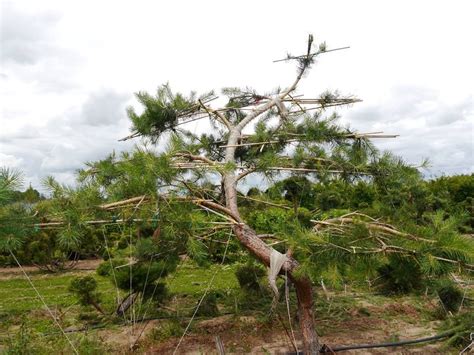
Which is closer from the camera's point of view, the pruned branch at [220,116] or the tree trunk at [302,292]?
the tree trunk at [302,292]

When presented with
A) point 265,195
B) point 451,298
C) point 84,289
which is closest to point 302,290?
point 265,195

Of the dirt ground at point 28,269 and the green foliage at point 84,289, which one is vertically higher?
the green foliage at point 84,289

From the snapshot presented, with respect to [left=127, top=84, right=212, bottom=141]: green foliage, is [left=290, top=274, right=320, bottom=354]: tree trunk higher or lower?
lower

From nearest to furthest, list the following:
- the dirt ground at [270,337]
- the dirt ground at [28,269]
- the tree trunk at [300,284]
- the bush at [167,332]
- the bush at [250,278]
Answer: the tree trunk at [300,284] < the dirt ground at [270,337] < the bush at [167,332] < the bush at [250,278] < the dirt ground at [28,269]

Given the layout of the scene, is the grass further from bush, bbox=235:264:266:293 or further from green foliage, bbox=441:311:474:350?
green foliage, bbox=441:311:474:350

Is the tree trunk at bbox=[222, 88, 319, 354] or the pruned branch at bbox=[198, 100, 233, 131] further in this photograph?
the pruned branch at bbox=[198, 100, 233, 131]

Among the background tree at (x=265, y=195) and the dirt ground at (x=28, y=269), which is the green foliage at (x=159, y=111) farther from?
the dirt ground at (x=28, y=269)

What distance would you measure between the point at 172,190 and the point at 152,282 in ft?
6.48

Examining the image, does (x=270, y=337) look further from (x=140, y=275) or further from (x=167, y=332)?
(x=140, y=275)

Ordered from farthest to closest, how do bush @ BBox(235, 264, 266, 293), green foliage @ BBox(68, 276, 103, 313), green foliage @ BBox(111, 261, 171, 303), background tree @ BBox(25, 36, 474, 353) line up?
bush @ BBox(235, 264, 266, 293)
green foliage @ BBox(68, 276, 103, 313)
green foliage @ BBox(111, 261, 171, 303)
background tree @ BBox(25, 36, 474, 353)

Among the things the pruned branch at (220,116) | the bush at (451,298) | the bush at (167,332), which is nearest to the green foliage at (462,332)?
the bush at (451,298)

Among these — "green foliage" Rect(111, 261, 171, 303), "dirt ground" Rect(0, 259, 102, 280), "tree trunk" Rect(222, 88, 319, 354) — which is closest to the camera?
"tree trunk" Rect(222, 88, 319, 354)

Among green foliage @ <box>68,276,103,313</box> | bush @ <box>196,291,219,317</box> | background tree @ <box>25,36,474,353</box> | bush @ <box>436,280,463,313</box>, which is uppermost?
background tree @ <box>25,36,474,353</box>

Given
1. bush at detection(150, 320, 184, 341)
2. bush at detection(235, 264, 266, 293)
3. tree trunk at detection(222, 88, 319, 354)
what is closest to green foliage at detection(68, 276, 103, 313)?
bush at detection(150, 320, 184, 341)
